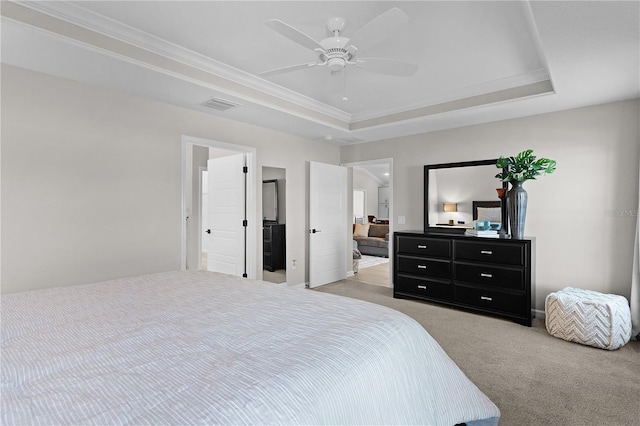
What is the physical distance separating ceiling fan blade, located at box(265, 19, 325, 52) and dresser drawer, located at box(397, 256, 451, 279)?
3.00 m

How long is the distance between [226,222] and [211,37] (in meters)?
2.57

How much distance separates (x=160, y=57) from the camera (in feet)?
9.01

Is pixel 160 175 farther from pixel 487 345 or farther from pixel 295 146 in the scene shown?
pixel 487 345

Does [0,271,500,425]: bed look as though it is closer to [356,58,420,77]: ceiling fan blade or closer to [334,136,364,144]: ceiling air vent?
[356,58,420,77]: ceiling fan blade

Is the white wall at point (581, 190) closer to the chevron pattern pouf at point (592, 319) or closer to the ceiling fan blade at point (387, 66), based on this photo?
the chevron pattern pouf at point (592, 319)

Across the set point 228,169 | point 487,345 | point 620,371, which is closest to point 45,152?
point 228,169

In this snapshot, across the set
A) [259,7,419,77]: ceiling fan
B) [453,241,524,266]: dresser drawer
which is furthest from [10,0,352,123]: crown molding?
[453,241,524,266]: dresser drawer

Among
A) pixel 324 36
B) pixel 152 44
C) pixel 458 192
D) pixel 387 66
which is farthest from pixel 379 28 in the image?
pixel 458 192

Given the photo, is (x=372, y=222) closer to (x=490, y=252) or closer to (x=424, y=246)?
(x=424, y=246)

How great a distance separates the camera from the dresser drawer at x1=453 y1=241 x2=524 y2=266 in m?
3.52

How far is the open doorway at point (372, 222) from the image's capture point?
5.61m

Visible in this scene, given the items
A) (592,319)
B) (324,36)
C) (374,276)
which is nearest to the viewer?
(324,36)

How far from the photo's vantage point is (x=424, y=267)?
4242 mm

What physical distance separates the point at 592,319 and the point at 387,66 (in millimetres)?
2819
